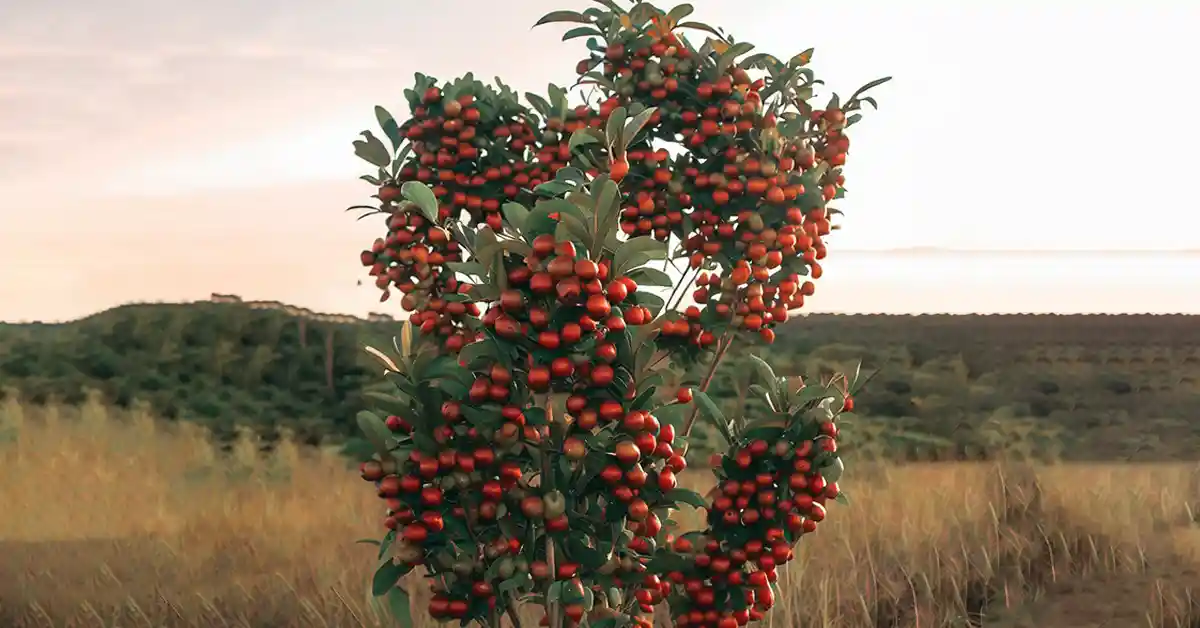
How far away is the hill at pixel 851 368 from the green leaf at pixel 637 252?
14.3 m

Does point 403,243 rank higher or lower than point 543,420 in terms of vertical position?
higher

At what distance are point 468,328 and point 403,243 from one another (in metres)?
0.53

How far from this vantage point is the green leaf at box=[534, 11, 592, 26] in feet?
16.6

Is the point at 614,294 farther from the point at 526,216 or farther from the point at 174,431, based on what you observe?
the point at 174,431

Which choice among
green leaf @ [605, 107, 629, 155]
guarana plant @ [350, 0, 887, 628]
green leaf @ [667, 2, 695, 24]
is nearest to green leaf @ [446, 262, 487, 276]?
guarana plant @ [350, 0, 887, 628]

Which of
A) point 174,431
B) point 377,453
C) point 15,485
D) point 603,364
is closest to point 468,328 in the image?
point 377,453

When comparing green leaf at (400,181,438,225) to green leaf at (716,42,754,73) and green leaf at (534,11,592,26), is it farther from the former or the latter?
green leaf at (716,42,754,73)

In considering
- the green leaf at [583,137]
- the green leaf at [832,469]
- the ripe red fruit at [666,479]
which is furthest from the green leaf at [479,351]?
the green leaf at [832,469]

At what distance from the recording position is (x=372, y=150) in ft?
16.4

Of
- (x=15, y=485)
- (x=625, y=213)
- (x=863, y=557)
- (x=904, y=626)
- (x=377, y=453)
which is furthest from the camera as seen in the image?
(x=15, y=485)

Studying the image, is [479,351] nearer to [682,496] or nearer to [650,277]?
[650,277]

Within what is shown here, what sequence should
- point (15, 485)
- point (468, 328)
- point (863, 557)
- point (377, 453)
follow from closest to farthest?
point (377, 453)
point (468, 328)
point (863, 557)
point (15, 485)

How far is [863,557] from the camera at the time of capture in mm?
7879

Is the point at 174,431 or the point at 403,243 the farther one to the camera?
the point at 174,431
